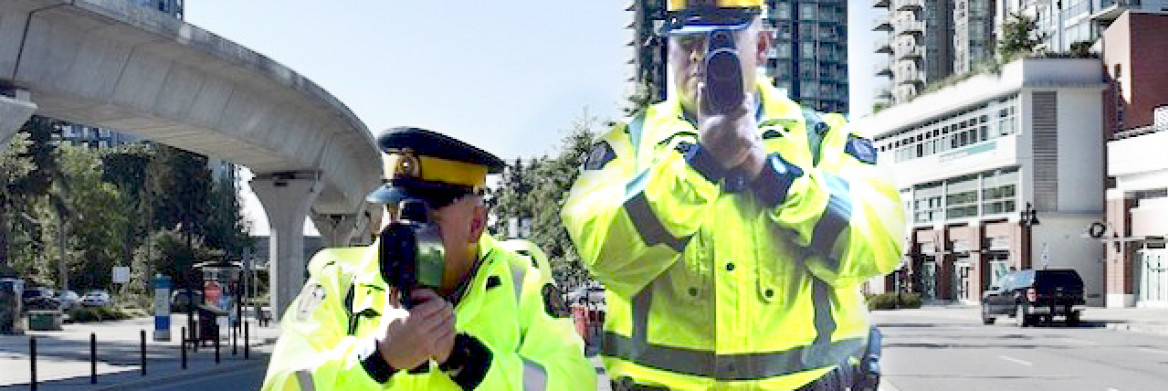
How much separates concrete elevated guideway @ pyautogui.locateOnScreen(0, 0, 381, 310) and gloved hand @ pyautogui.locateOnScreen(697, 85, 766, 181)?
1491 cm

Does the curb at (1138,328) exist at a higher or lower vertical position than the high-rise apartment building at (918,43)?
lower

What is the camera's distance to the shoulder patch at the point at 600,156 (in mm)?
3750

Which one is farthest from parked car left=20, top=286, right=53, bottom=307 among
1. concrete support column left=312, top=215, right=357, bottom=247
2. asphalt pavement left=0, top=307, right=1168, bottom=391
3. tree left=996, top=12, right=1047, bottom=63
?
tree left=996, top=12, right=1047, bottom=63

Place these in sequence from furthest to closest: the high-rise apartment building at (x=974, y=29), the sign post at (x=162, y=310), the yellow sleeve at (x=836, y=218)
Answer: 1. the high-rise apartment building at (x=974, y=29)
2. the sign post at (x=162, y=310)
3. the yellow sleeve at (x=836, y=218)

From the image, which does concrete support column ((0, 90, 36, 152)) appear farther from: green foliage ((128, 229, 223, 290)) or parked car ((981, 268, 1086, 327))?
green foliage ((128, 229, 223, 290))

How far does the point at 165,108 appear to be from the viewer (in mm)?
27422

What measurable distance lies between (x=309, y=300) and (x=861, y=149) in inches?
57.8

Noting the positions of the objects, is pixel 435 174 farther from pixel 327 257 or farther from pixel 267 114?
pixel 267 114

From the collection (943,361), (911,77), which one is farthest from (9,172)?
(911,77)

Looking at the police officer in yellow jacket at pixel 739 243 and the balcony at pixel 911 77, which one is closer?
the police officer in yellow jacket at pixel 739 243

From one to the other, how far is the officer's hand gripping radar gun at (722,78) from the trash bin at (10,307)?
159ft

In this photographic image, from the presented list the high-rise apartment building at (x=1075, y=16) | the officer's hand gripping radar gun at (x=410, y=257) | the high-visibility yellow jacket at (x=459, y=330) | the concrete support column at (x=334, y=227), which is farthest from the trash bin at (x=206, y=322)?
the high-rise apartment building at (x=1075, y=16)

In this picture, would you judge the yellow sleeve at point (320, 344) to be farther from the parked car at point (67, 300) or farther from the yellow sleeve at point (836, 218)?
the parked car at point (67, 300)

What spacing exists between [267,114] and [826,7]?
13610 cm
